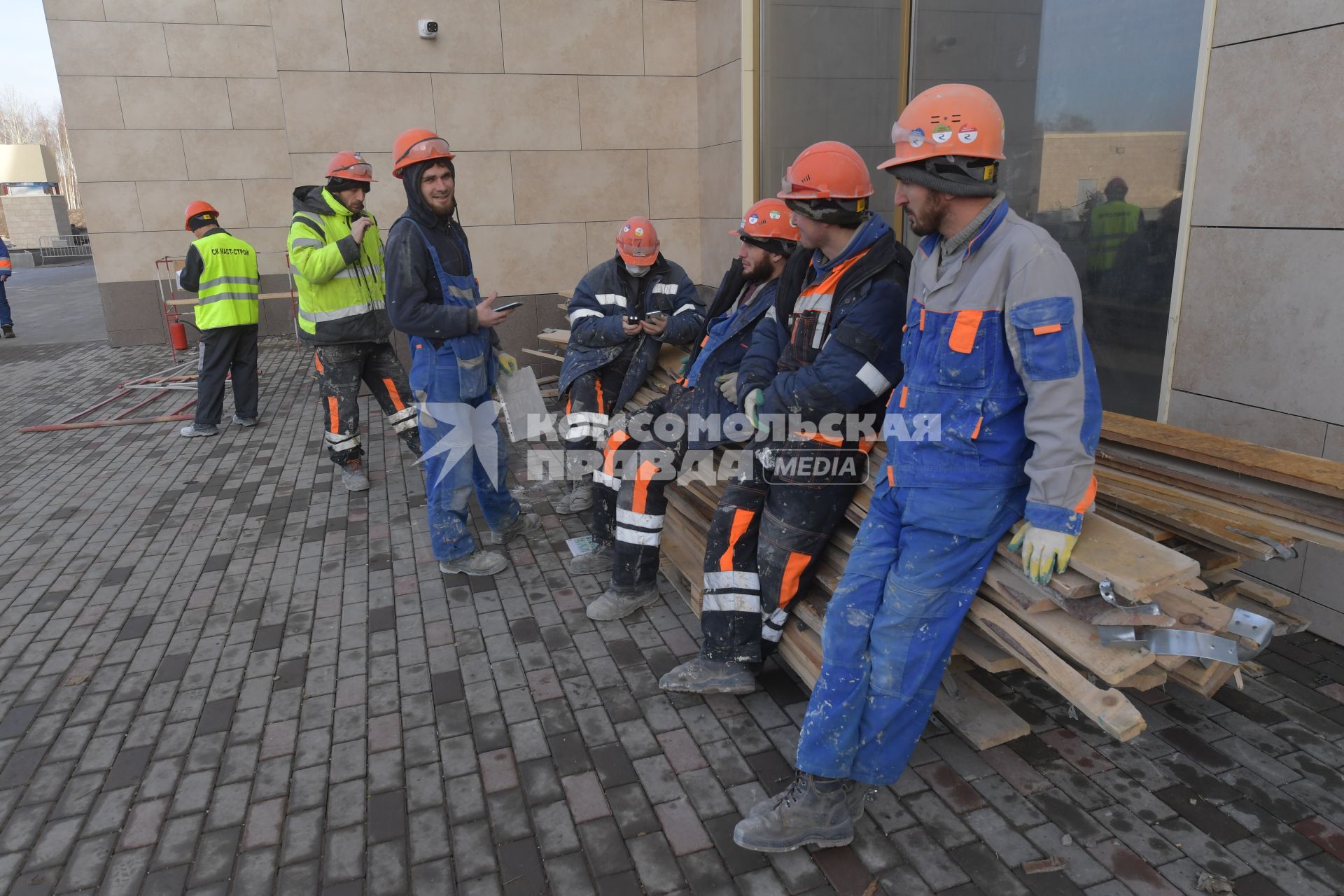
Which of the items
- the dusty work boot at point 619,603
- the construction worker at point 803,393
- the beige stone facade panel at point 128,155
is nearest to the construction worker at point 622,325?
the dusty work boot at point 619,603

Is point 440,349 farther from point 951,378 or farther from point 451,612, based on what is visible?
point 951,378

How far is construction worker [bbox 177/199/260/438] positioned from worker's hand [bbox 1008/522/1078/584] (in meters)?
7.58

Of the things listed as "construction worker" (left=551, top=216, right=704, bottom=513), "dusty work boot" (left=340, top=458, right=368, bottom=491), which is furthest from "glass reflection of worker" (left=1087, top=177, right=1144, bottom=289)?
"dusty work boot" (left=340, top=458, right=368, bottom=491)

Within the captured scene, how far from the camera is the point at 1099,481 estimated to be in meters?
3.35

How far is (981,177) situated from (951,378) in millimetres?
631

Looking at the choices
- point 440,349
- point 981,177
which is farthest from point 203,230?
point 981,177

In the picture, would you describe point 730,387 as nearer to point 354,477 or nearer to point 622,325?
point 622,325

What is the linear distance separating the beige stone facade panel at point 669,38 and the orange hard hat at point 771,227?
251 inches

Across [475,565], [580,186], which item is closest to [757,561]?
[475,565]

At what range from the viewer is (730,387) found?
3.85 meters

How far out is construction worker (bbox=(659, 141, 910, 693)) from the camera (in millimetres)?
3242

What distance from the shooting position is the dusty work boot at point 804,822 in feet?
9.09

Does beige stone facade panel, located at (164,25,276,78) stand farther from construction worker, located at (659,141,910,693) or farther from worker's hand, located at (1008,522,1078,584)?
worker's hand, located at (1008,522,1078,584)

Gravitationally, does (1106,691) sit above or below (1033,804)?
above
